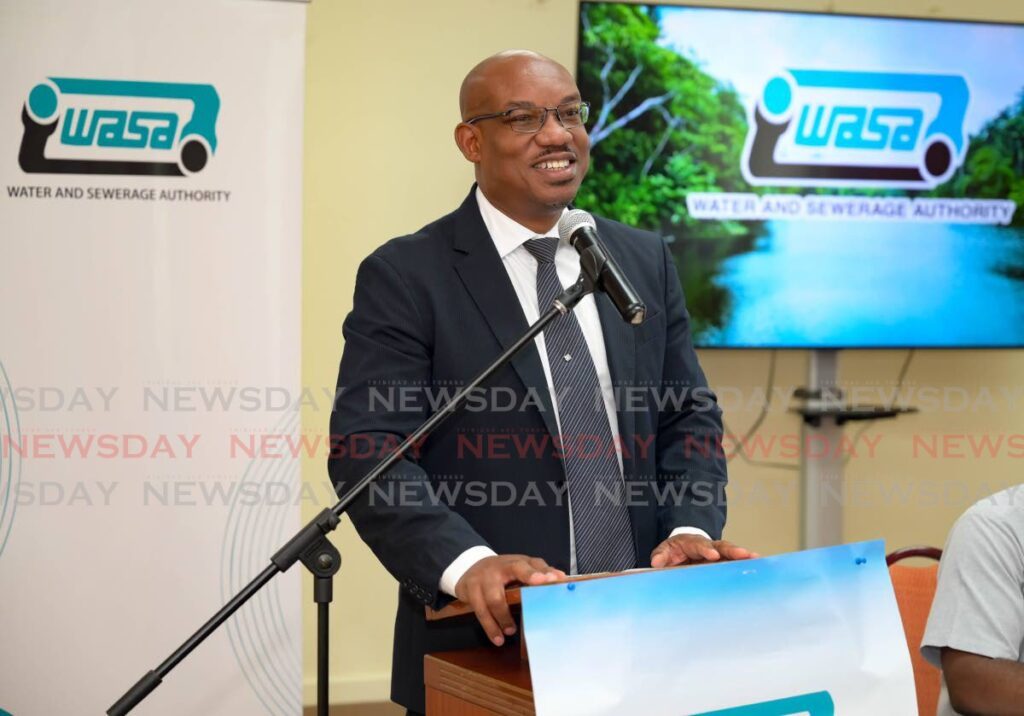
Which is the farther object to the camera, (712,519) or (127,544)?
(127,544)

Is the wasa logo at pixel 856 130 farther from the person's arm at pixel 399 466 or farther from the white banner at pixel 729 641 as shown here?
the white banner at pixel 729 641

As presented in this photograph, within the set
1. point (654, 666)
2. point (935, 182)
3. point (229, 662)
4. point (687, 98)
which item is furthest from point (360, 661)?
point (654, 666)

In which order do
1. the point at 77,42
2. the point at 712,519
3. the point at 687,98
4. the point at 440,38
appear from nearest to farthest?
the point at 712,519
the point at 77,42
the point at 687,98
the point at 440,38

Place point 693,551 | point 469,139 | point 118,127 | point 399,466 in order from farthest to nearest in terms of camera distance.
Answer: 1. point 118,127
2. point 469,139
3. point 399,466
4. point 693,551

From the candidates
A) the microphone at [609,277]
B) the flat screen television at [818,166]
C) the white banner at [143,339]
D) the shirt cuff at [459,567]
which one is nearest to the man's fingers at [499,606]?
the shirt cuff at [459,567]

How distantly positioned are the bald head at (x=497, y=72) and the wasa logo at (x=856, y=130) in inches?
89.6

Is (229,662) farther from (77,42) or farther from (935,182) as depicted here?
(935,182)

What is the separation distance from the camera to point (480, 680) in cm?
151

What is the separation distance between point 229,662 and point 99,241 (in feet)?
3.75

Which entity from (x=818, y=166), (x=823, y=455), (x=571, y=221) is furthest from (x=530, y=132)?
(x=823, y=455)

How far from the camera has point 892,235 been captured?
4.30 m

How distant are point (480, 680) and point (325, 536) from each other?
29cm

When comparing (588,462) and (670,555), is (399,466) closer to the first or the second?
(588,462)

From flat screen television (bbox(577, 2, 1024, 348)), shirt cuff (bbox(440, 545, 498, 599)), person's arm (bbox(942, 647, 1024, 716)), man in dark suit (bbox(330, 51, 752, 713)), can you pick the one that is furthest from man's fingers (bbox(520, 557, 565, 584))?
flat screen television (bbox(577, 2, 1024, 348))
